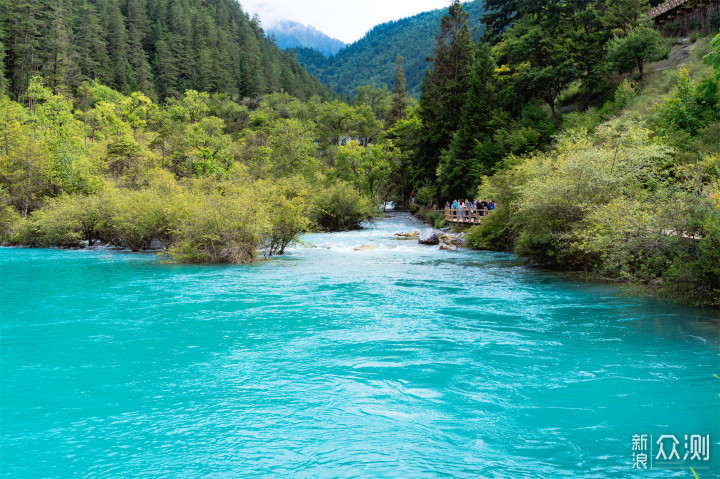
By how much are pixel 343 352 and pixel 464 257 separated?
1703cm

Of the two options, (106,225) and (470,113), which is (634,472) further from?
(470,113)

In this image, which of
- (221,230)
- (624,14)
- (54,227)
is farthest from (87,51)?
(624,14)

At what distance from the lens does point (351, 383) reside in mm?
8109

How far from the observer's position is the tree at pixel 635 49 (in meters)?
36.5

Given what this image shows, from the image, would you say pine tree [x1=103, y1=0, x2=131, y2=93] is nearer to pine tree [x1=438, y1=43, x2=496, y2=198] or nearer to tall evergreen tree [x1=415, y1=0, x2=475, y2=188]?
tall evergreen tree [x1=415, y1=0, x2=475, y2=188]

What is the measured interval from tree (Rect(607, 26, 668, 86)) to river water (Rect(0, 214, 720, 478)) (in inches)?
1153

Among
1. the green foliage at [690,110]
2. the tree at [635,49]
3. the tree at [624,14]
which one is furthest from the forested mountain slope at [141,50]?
the green foliage at [690,110]

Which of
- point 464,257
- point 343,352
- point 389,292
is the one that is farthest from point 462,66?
point 343,352

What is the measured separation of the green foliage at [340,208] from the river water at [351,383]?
1212 inches

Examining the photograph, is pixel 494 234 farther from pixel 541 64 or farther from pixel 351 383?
pixel 541 64

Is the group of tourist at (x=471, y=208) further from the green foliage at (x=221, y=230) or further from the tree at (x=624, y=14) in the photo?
the tree at (x=624, y=14)

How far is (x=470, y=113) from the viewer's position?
Result: 157 feet

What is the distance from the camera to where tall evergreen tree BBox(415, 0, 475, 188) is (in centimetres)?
5322

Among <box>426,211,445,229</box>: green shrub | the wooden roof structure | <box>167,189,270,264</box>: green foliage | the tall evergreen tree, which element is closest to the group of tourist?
<box>426,211,445,229</box>: green shrub
